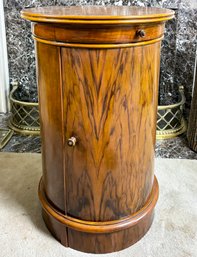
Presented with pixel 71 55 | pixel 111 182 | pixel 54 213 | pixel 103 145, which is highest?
pixel 71 55

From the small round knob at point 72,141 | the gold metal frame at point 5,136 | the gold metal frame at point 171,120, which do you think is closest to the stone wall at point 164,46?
the gold metal frame at point 171,120

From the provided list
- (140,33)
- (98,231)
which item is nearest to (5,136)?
(98,231)

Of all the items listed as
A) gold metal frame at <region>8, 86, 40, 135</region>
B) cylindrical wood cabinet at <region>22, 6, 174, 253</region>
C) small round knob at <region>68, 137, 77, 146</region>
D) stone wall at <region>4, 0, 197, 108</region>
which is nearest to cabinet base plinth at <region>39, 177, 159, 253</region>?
cylindrical wood cabinet at <region>22, 6, 174, 253</region>

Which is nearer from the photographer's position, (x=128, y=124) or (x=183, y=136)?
(x=128, y=124)

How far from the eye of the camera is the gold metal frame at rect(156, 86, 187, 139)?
216 centimetres

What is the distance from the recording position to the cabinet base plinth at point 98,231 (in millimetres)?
1284

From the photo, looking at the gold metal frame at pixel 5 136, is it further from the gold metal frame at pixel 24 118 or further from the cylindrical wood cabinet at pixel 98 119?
the cylindrical wood cabinet at pixel 98 119

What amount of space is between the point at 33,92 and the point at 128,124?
1.34 meters

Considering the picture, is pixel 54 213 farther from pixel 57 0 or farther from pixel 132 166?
pixel 57 0

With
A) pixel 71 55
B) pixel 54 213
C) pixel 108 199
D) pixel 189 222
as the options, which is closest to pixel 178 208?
pixel 189 222

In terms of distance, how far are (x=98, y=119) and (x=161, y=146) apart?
1041mm

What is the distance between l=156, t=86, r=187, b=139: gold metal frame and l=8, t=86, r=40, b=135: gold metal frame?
0.77 metres

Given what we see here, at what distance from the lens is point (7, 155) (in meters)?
1.98

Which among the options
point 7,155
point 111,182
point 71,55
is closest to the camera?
point 71,55
